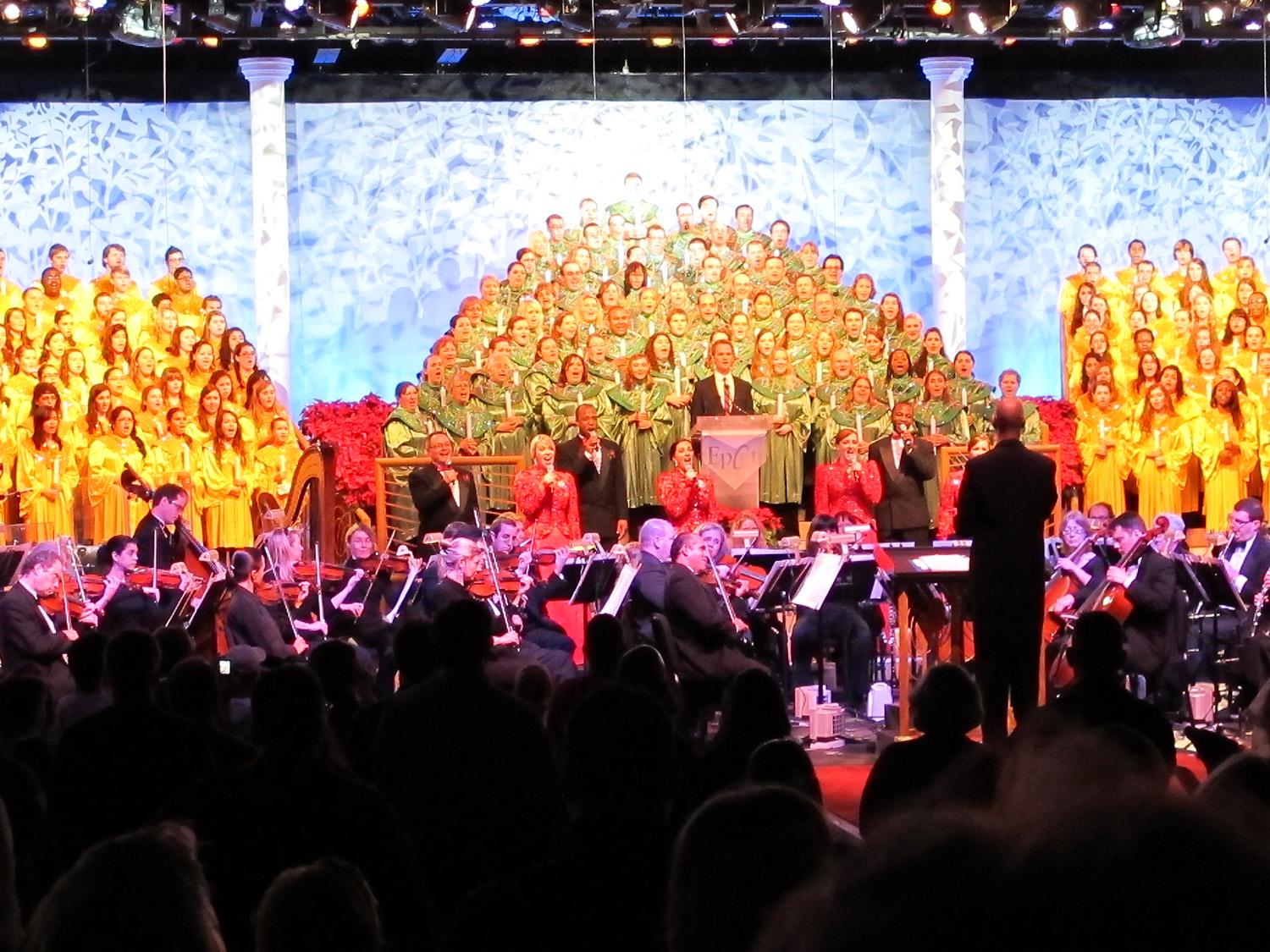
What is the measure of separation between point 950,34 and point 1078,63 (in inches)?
161

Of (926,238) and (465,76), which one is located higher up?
(465,76)

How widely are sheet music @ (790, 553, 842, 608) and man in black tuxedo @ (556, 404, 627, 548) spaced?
5446mm

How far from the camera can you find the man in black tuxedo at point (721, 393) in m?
15.4

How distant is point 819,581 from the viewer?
8.77m

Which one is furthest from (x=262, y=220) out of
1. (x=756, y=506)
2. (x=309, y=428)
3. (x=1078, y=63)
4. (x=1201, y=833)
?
(x=1201, y=833)

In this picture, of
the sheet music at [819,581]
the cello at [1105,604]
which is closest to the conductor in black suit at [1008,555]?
the sheet music at [819,581]

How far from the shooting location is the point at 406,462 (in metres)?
14.5

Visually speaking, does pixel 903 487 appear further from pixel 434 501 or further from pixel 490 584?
pixel 490 584

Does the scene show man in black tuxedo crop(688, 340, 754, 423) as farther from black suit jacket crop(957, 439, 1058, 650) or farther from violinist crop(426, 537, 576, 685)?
black suit jacket crop(957, 439, 1058, 650)

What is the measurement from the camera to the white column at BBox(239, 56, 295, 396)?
17844mm

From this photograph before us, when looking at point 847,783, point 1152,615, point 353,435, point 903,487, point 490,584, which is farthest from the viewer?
point 353,435

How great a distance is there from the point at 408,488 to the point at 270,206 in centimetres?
459

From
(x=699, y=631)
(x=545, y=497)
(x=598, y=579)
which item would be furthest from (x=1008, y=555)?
(x=545, y=497)

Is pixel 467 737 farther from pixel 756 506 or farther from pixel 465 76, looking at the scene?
pixel 465 76
